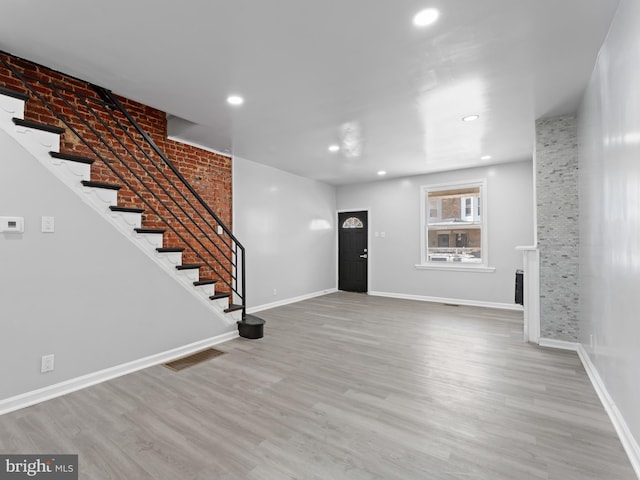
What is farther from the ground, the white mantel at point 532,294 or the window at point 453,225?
the window at point 453,225

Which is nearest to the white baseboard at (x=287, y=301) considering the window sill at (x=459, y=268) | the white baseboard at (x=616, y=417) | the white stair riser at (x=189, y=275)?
the white stair riser at (x=189, y=275)

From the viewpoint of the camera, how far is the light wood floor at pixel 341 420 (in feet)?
5.70

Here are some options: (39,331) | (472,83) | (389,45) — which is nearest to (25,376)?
(39,331)

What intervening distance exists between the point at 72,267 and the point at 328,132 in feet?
10.4

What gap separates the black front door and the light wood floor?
4047 millimetres

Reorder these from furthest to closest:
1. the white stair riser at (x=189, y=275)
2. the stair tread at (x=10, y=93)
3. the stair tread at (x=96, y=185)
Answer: the white stair riser at (x=189, y=275), the stair tread at (x=96, y=185), the stair tread at (x=10, y=93)

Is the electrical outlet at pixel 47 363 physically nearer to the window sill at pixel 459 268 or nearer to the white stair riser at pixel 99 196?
the white stair riser at pixel 99 196

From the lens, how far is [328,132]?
13.7 feet

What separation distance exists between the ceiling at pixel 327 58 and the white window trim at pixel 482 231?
2012mm

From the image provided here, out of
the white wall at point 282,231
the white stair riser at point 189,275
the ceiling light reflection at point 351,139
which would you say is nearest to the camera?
the white stair riser at point 189,275

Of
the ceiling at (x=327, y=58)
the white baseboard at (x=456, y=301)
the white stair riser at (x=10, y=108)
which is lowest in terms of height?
the white baseboard at (x=456, y=301)

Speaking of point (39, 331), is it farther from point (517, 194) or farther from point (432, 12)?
point (517, 194)

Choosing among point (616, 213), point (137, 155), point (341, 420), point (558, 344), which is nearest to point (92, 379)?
point (341, 420)

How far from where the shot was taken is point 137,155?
3846mm
